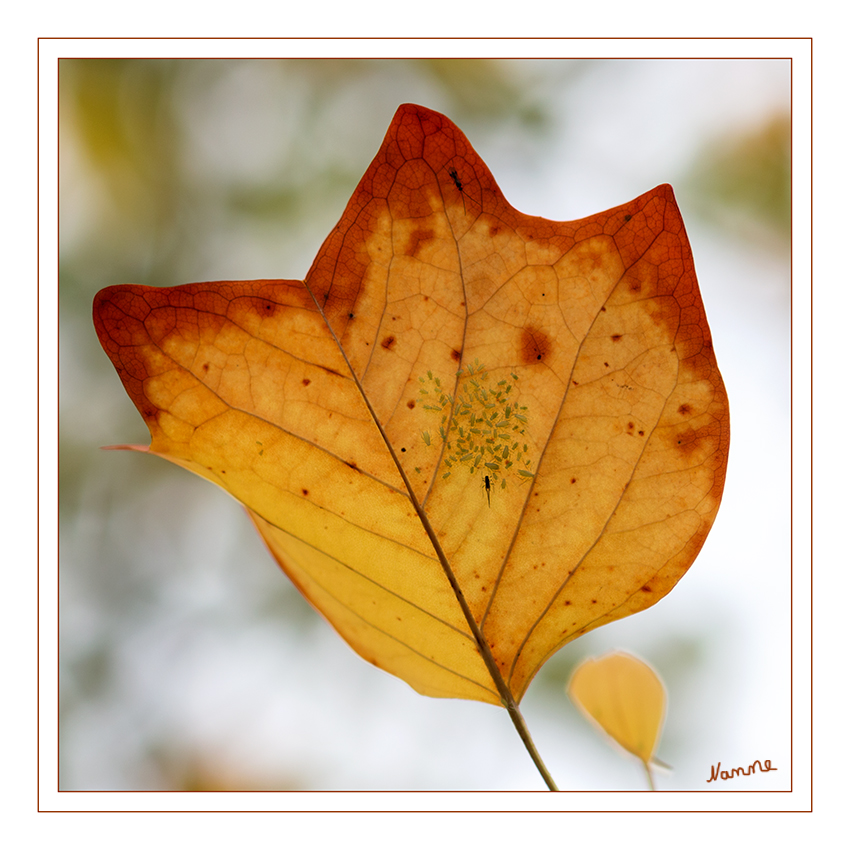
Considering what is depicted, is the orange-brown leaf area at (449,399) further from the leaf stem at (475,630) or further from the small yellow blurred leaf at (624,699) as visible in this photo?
the small yellow blurred leaf at (624,699)

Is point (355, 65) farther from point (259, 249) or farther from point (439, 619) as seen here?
point (439, 619)

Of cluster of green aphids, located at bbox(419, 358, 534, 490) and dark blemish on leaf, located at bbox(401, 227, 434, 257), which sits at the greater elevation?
dark blemish on leaf, located at bbox(401, 227, 434, 257)
